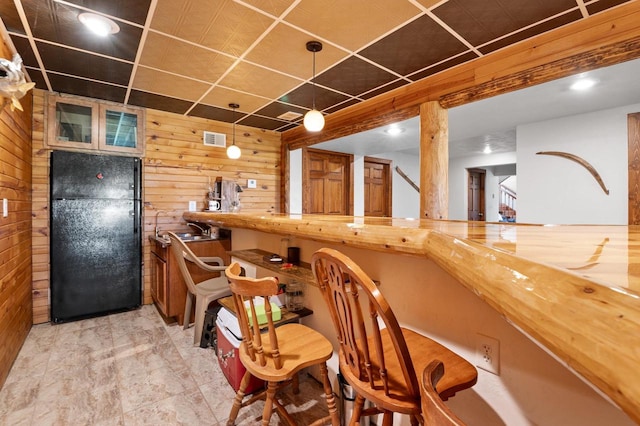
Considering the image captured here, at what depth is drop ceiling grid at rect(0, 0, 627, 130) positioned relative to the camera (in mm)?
2053

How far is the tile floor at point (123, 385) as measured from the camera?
1.83 m

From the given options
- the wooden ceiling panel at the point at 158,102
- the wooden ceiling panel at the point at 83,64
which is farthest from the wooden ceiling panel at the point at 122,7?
the wooden ceiling panel at the point at 158,102

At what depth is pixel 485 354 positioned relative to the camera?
1.19 meters

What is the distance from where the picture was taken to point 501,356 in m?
1.15

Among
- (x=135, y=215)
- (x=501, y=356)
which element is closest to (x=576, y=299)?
(x=501, y=356)

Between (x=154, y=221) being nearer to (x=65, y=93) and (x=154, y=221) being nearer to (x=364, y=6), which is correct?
(x=65, y=93)

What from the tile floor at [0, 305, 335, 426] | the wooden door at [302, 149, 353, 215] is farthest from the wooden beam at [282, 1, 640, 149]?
the tile floor at [0, 305, 335, 426]

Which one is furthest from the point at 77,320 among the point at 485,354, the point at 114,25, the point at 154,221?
the point at 485,354

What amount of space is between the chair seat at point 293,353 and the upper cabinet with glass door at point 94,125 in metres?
3.39


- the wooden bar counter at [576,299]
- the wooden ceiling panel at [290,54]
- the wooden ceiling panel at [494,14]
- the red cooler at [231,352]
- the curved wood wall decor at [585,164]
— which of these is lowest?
the red cooler at [231,352]

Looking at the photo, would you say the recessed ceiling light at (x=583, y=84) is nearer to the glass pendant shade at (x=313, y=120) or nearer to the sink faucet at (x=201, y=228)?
the glass pendant shade at (x=313, y=120)

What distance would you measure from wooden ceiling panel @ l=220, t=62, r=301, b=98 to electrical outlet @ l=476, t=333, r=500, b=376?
2.82m

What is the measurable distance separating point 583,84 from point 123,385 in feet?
15.4

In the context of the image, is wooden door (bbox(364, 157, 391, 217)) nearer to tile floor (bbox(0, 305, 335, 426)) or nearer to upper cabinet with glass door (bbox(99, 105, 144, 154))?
upper cabinet with glass door (bbox(99, 105, 144, 154))
